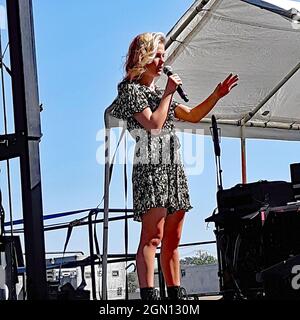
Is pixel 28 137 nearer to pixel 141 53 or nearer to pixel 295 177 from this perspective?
pixel 141 53

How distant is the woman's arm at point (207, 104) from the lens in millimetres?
2424

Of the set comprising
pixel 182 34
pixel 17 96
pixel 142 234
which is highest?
pixel 182 34

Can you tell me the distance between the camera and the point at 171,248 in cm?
230

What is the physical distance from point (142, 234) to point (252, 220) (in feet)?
3.94

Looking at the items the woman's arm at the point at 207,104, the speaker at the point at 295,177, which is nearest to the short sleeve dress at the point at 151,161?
the woman's arm at the point at 207,104

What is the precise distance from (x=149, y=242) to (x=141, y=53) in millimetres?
681

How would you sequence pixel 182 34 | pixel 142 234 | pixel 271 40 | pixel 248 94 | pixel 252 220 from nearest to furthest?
1. pixel 142 234
2. pixel 252 220
3. pixel 182 34
4. pixel 271 40
5. pixel 248 94

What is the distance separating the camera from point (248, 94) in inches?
203

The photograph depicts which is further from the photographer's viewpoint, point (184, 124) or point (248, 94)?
point (248, 94)

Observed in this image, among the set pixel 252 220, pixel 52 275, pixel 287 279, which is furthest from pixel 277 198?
pixel 52 275

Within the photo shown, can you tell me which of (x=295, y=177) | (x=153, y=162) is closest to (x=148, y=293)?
(x=153, y=162)

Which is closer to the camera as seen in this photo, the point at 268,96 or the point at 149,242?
the point at 149,242

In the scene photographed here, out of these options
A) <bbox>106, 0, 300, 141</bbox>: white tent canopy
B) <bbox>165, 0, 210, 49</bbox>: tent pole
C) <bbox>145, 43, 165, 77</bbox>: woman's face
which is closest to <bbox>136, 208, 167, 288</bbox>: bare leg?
<bbox>145, 43, 165, 77</bbox>: woman's face

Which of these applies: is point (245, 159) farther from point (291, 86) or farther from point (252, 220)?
point (252, 220)
